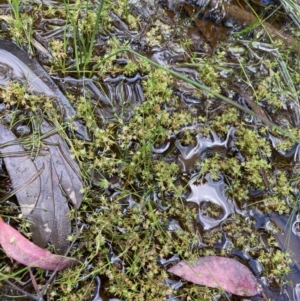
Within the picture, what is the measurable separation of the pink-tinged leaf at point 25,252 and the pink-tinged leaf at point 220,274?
2.56ft

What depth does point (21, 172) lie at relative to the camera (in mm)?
2740

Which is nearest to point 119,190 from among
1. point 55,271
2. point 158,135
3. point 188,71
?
point 158,135

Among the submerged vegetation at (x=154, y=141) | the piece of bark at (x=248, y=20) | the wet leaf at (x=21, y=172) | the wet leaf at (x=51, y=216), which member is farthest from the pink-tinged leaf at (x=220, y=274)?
the piece of bark at (x=248, y=20)

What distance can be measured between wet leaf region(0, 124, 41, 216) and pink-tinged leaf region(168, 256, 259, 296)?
104 cm

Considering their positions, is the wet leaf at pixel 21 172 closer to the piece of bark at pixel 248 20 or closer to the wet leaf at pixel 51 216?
the wet leaf at pixel 51 216

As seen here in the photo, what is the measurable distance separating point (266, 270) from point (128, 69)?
5.83 feet

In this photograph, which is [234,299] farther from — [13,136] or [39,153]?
[13,136]

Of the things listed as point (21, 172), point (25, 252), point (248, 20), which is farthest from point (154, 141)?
point (248, 20)

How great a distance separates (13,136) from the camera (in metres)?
2.83

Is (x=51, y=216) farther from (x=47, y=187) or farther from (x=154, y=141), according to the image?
(x=154, y=141)

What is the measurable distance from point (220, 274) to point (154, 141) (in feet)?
3.40

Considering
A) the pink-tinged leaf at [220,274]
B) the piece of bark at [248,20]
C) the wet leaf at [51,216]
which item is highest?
the piece of bark at [248,20]

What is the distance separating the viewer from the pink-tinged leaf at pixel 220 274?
2824 millimetres

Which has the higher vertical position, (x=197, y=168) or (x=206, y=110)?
(x=206, y=110)
